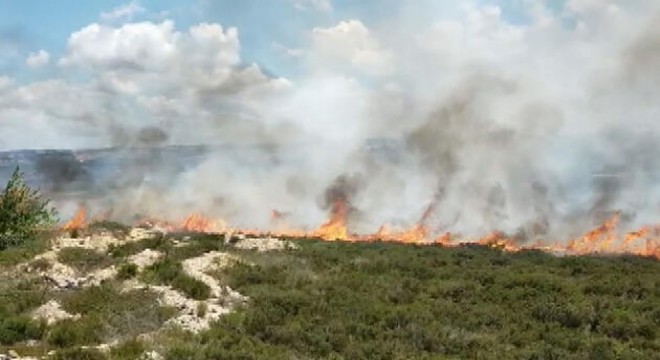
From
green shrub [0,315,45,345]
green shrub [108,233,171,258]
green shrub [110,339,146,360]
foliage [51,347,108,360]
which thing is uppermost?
green shrub [108,233,171,258]

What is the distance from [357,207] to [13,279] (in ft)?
150

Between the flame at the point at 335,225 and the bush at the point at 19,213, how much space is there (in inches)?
1032

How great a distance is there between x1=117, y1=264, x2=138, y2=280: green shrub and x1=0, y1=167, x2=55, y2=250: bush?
17.0ft

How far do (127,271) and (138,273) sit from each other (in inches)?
20.0

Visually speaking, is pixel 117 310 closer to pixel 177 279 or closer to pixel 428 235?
pixel 177 279

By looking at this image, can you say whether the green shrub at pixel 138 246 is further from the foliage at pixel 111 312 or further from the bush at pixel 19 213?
the foliage at pixel 111 312

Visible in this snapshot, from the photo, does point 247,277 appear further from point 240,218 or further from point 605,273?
point 240,218

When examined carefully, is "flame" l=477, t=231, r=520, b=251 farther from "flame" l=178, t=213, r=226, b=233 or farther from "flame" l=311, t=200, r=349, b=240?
"flame" l=178, t=213, r=226, b=233

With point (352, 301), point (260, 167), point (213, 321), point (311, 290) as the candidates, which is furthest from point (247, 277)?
point (260, 167)

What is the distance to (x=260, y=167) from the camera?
98.0 metres

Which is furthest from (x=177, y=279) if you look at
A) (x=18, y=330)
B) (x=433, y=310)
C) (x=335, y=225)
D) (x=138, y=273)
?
(x=335, y=225)

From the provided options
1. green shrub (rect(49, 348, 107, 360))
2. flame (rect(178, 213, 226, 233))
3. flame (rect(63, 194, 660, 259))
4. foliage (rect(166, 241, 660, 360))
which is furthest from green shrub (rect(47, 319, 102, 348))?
flame (rect(178, 213, 226, 233))

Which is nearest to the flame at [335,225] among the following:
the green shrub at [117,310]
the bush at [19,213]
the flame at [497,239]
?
the flame at [497,239]

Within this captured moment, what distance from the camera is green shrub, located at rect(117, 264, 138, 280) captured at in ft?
97.6
